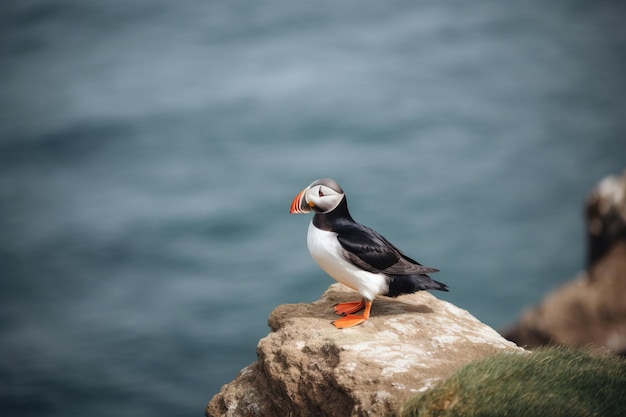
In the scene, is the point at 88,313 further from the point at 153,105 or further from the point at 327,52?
the point at 327,52

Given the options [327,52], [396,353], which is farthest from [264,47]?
[396,353]

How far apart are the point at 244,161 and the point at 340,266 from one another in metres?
23.8

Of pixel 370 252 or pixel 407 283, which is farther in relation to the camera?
pixel 407 283

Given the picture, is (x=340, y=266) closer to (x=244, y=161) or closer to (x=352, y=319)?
(x=352, y=319)

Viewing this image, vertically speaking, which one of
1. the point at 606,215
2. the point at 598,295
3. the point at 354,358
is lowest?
the point at 354,358

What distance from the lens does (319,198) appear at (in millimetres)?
7406

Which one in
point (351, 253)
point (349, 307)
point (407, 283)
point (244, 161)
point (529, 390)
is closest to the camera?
point (529, 390)

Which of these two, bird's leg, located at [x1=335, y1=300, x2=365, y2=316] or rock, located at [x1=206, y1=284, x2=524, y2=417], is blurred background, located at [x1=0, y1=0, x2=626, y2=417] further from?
bird's leg, located at [x1=335, y1=300, x2=365, y2=316]

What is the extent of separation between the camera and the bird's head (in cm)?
740

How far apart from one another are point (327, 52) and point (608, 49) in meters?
10.9

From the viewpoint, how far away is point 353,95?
33031mm

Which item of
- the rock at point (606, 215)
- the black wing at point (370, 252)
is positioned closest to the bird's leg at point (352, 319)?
the black wing at point (370, 252)

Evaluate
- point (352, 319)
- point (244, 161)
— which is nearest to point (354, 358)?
point (352, 319)

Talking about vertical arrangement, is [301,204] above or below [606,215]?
below
